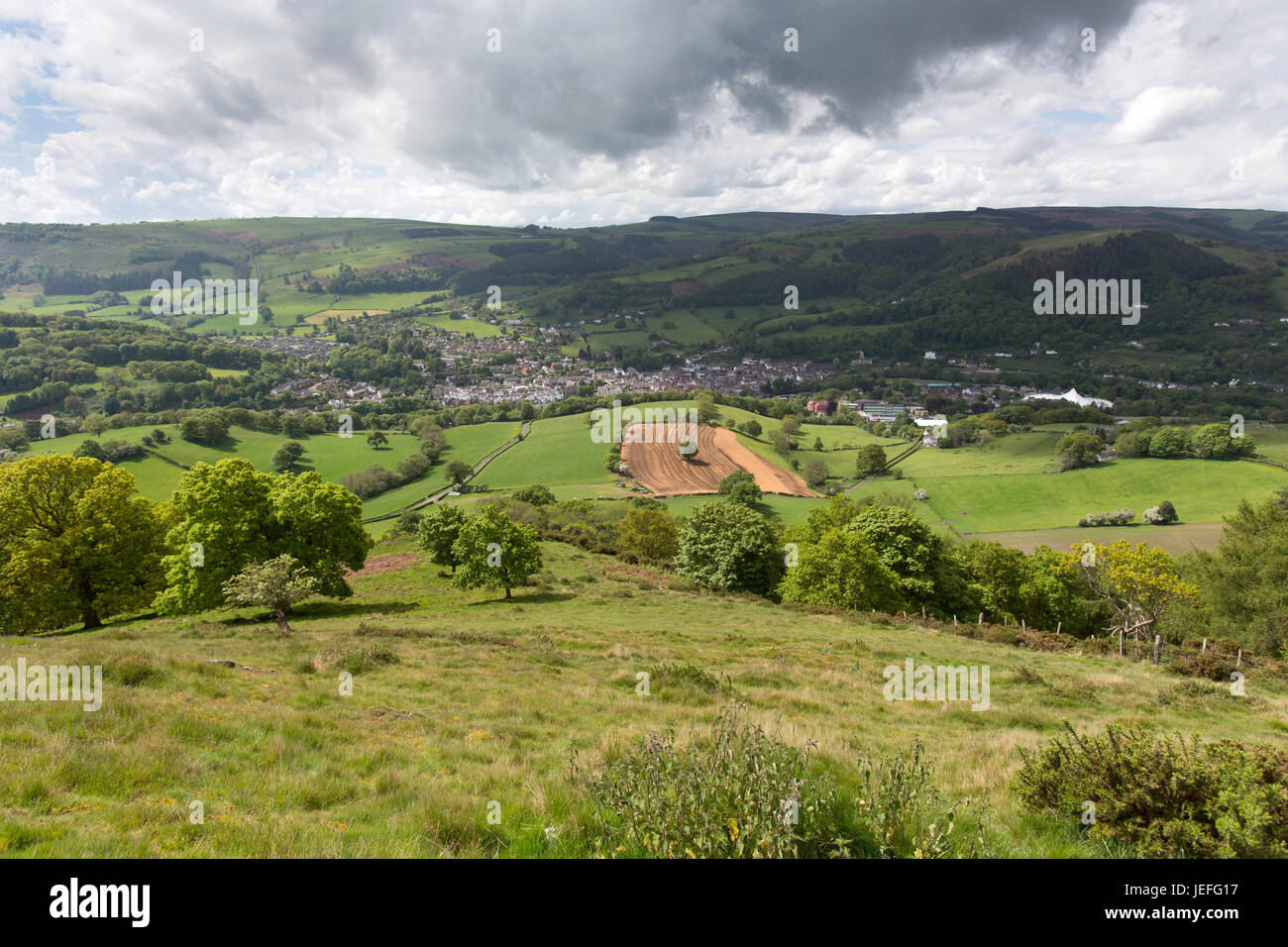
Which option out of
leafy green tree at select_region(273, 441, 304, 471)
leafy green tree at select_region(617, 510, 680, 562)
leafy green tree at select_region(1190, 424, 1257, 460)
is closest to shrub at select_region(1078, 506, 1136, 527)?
leafy green tree at select_region(1190, 424, 1257, 460)

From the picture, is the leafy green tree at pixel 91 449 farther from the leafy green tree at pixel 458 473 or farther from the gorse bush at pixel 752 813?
the gorse bush at pixel 752 813

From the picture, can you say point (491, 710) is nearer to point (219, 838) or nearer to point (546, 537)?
point (219, 838)

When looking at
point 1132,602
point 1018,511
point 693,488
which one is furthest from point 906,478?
point 1132,602

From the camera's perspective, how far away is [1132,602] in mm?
31031

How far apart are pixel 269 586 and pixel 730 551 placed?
105 feet

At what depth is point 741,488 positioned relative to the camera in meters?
89.5

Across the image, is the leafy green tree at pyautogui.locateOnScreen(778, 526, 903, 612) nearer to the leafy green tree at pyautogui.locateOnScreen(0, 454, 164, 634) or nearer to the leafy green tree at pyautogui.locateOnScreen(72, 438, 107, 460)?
the leafy green tree at pyautogui.locateOnScreen(0, 454, 164, 634)

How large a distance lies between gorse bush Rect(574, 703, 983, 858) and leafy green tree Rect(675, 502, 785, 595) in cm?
4119

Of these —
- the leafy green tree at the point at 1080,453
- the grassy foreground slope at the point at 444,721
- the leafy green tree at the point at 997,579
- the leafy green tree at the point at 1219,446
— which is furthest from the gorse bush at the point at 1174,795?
the leafy green tree at the point at 1219,446

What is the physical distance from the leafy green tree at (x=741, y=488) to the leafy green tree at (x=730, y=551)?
35.7 meters

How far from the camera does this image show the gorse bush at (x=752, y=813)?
4.23m

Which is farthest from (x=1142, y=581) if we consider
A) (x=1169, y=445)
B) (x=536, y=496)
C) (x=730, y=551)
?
(x=1169, y=445)

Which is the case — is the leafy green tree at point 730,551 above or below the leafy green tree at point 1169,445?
below

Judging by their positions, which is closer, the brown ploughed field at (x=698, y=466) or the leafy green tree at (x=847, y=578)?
the leafy green tree at (x=847, y=578)
